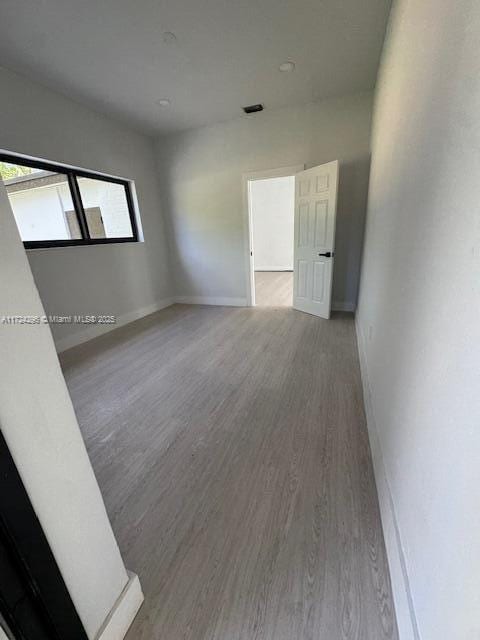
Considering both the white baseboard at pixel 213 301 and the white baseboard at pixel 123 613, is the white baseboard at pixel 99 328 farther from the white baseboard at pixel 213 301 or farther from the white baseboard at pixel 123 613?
the white baseboard at pixel 123 613

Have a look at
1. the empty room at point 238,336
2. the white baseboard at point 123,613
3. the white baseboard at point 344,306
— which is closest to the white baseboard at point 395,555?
the empty room at point 238,336

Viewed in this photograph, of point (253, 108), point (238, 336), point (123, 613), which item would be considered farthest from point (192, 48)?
point (123, 613)

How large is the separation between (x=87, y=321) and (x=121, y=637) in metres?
3.26

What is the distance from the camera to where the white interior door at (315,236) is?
3.25 m

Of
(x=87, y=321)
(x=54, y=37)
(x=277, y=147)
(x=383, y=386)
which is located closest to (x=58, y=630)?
(x=383, y=386)

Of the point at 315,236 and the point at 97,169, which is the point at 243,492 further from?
the point at 97,169

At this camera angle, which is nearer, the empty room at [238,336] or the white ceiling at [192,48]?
the empty room at [238,336]

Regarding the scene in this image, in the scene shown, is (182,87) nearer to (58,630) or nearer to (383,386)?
(383,386)

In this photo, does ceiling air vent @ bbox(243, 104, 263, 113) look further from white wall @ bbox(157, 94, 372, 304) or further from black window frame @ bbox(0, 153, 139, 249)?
black window frame @ bbox(0, 153, 139, 249)

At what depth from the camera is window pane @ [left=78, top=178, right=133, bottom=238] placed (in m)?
3.44

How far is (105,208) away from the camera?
12.2 ft

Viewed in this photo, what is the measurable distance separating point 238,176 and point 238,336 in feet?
8.34

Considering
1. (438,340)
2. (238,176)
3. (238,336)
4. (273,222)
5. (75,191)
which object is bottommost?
(238,336)

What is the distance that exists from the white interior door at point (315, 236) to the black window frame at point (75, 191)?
2658 mm
